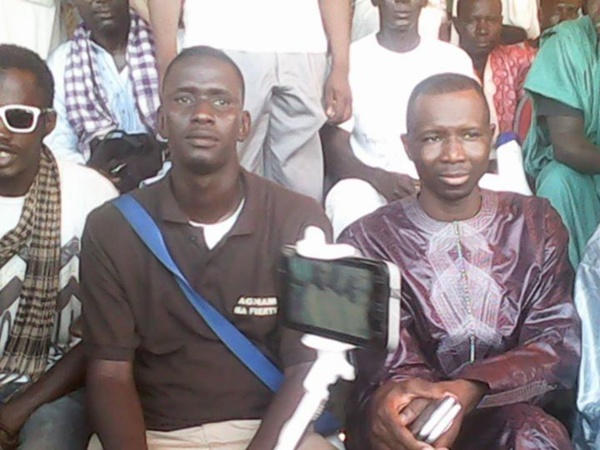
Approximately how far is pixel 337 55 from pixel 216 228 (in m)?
0.79

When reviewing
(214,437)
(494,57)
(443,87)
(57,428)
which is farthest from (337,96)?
(57,428)

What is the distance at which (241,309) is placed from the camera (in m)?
2.03

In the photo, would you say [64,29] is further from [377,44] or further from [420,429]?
[420,429]

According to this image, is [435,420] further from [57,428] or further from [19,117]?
[19,117]

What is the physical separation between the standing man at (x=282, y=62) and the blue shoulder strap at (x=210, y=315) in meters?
0.56

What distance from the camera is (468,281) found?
214 cm

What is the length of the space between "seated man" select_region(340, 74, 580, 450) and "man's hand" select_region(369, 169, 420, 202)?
14.8 inches

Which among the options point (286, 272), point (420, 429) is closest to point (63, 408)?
point (420, 429)

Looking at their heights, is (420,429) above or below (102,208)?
below

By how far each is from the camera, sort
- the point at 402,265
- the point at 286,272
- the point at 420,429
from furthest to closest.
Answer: the point at 402,265, the point at 420,429, the point at 286,272

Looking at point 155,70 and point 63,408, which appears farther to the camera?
point 155,70

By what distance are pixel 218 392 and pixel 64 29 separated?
1.32 metres

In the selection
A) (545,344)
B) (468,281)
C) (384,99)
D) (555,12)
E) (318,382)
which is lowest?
(545,344)

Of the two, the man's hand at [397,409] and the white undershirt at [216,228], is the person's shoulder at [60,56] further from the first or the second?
the man's hand at [397,409]
